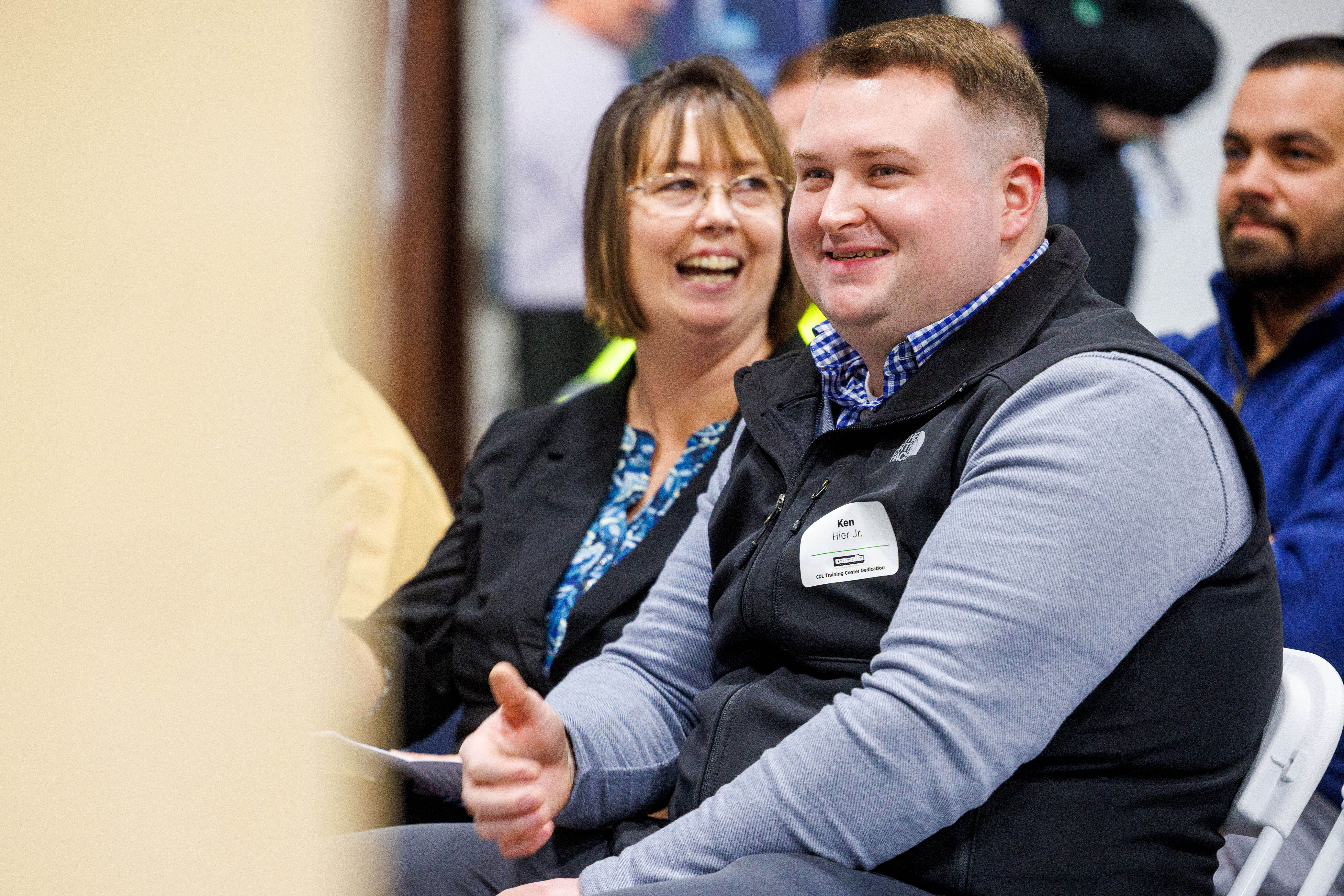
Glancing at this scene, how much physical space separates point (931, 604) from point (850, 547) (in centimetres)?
15

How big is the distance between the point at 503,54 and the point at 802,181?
2.86 meters

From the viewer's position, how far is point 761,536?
4.43 ft

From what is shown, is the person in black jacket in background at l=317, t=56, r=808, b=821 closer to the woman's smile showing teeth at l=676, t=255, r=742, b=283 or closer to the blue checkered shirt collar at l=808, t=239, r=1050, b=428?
the woman's smile showing teeth at l=676, t=255, r=742, b=283

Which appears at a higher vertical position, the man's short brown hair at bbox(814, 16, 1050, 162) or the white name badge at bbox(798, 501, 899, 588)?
the man's short brown hair at bbox(814, 16, 1050, 162)

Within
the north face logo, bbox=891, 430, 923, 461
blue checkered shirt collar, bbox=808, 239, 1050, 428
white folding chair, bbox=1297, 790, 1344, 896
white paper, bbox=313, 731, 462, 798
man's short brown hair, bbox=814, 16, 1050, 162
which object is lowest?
white paper, bbox=313, 731, 462, 798

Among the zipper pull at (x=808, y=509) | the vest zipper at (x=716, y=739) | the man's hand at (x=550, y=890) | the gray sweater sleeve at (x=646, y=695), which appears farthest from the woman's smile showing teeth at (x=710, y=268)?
the man's hand at (x=550, y=890)

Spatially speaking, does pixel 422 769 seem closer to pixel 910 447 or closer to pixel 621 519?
pixel 621 519

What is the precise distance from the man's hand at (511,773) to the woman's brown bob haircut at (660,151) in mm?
945

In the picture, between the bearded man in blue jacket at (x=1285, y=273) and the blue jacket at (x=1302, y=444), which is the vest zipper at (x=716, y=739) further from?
the bearded man in blue jacket at (x=1285, y=273)

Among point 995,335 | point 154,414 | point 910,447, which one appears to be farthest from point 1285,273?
point 154,414

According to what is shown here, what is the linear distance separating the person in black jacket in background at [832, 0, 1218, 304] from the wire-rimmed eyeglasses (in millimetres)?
1341

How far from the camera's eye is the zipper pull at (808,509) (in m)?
1.29

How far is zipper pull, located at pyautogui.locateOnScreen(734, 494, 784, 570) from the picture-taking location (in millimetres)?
1347

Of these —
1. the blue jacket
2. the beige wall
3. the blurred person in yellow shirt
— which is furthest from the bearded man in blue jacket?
the beige wall
